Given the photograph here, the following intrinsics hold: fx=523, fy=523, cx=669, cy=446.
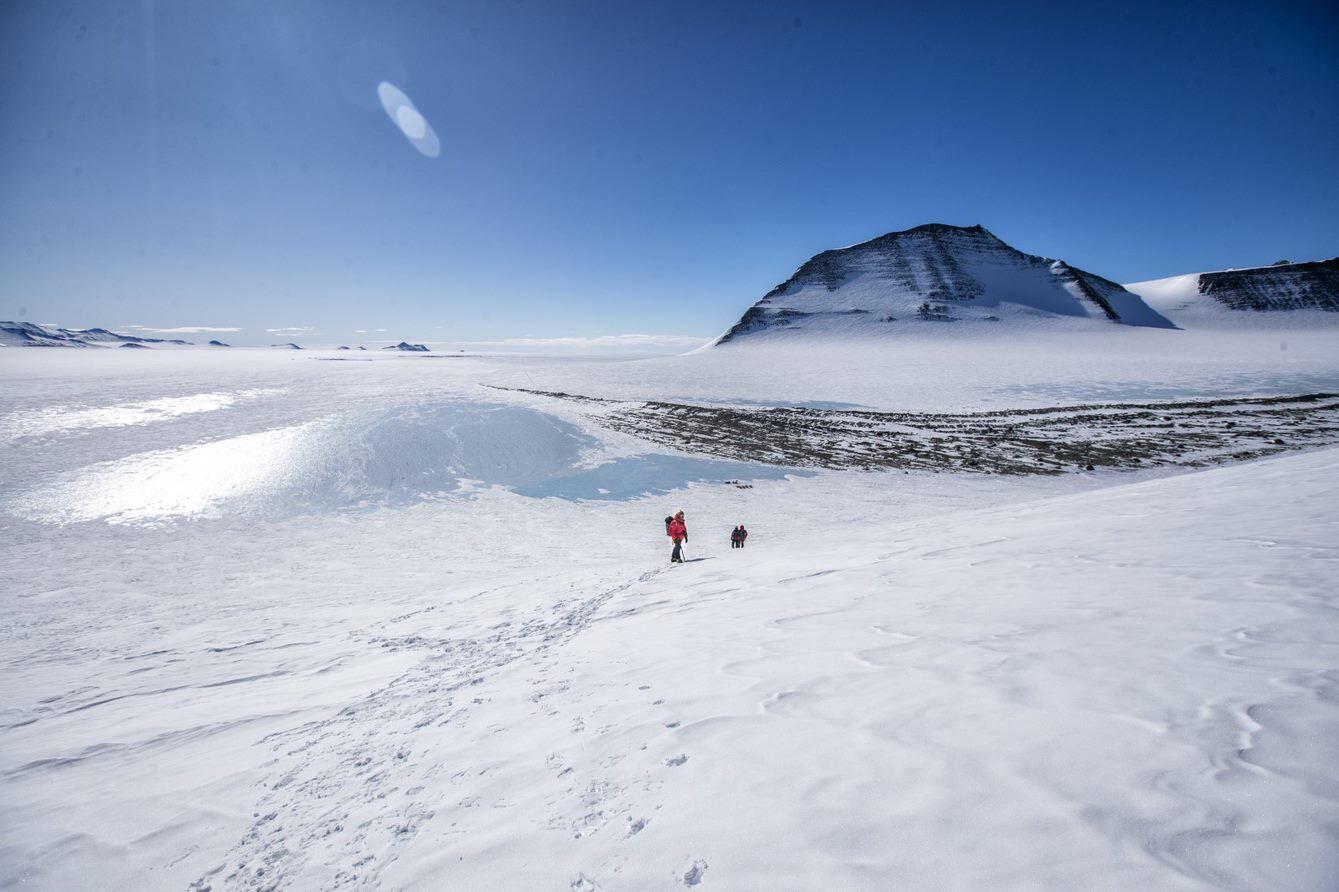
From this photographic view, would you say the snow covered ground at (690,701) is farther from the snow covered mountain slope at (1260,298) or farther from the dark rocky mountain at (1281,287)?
the dark rocky mountain at (1281,287)

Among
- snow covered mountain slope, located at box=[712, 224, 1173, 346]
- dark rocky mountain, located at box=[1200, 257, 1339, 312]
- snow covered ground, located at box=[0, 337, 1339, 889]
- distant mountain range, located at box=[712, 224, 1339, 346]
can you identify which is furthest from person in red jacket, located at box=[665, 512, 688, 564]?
dark rocky mountain, located at box=[1200, 257, 1339, 312]

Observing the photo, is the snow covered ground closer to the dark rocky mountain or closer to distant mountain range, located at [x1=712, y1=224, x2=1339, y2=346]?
distant mountain range, located at [x1=712, y1=224, x2=1339, y2=346]

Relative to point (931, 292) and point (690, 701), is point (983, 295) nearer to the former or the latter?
point (931, 292)

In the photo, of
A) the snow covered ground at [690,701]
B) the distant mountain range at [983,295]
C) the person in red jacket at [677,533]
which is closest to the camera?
the snow covered ground at [690,701]

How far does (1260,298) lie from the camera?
455 feet

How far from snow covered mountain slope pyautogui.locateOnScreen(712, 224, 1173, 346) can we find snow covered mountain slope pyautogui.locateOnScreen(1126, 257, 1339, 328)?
A: 10.7 m

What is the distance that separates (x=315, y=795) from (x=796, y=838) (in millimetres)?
3406

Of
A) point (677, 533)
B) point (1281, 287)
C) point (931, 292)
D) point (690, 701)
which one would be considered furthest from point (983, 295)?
point (690, 701)

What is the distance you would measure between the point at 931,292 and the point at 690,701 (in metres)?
154

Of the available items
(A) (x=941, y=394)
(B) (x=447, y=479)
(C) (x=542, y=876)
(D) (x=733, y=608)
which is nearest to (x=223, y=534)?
(B) (x=447, y=479)

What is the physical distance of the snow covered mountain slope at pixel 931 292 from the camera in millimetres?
125812

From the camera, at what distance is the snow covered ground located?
229cm

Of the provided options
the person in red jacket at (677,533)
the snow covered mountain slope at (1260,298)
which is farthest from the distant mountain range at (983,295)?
the person in red jacket at (677,533)

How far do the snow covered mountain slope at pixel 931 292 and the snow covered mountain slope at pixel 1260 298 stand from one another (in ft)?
35.2
